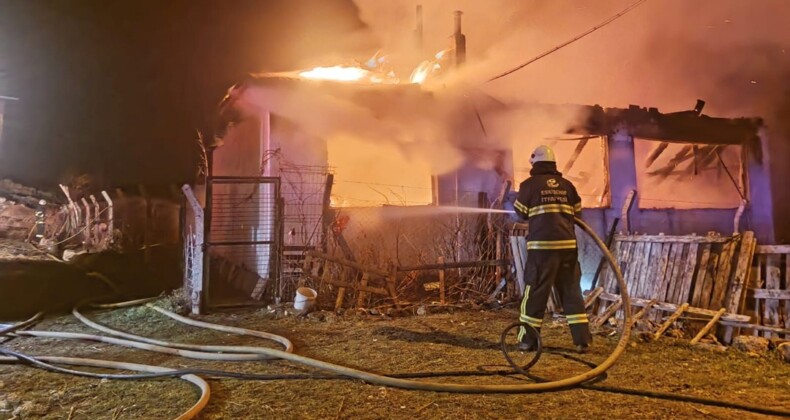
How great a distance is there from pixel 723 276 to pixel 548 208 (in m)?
2.28

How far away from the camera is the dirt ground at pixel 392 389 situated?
3.10m

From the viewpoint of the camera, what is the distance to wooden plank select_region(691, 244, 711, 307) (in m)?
5.23

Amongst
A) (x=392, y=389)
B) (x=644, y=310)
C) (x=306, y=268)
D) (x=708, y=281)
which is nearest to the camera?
(x=392, y=389)

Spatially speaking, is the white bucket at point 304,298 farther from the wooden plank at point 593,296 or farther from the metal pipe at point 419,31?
the metal pipe at point 419,31

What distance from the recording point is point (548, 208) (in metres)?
4.67

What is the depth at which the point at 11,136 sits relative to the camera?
23.1 meters

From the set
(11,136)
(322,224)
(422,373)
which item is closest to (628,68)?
(322,224)

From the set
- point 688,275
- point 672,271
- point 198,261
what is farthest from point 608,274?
point 198,261

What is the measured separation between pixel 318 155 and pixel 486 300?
482cm

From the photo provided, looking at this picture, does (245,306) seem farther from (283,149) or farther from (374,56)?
(374,56)

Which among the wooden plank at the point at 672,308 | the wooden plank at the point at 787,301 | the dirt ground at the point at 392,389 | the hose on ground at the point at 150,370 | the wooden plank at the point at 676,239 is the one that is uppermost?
the wooden plank at the point at 676,239

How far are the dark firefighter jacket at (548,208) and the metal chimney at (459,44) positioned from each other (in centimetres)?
805

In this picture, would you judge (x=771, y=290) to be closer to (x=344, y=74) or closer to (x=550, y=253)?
(x=550, y=253)

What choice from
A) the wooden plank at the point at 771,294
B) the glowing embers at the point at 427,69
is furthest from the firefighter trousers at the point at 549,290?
the glowing embers at the point at 427,69
